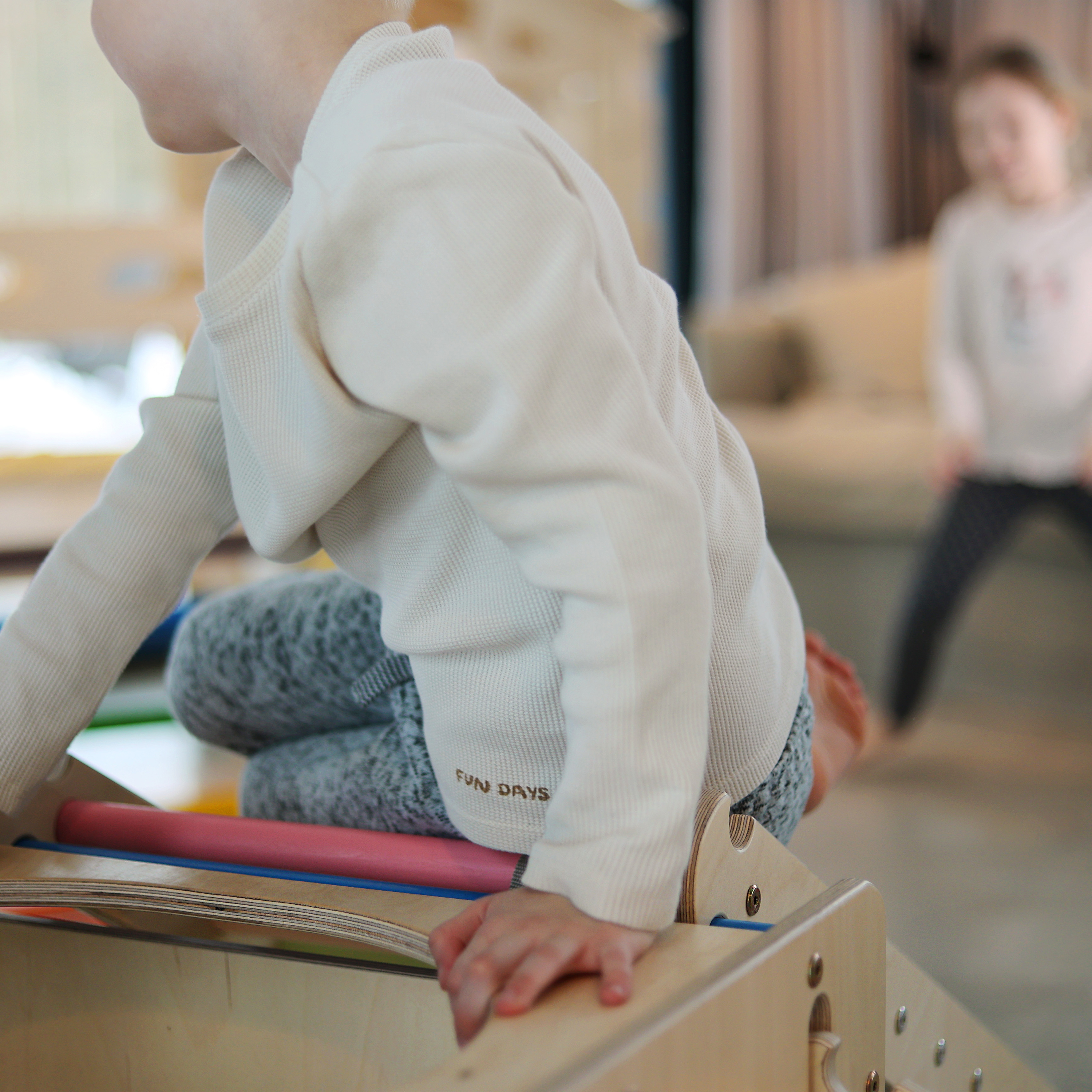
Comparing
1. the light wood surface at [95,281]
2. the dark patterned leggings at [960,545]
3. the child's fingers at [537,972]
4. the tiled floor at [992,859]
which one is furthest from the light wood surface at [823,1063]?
the light wood surface at [95,281]

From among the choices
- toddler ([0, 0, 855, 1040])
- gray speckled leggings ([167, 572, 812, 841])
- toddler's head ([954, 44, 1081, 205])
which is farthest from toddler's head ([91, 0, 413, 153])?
toddler's head ([954, 44, 1081, 205])

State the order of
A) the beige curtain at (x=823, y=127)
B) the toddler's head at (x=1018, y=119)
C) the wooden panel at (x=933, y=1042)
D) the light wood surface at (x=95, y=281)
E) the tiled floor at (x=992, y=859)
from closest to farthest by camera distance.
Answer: the wooden panel at (x=933, y=1042) → the tiled floor at (x=992, y=859) → the toddler's head at (x=1018, y=119) → the light wood surface at (x=95, y=281) → the beige curtain at (x=823, y=127)

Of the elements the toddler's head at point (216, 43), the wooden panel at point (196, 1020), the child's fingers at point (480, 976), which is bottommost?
the wooden panel at point (196, 1020)

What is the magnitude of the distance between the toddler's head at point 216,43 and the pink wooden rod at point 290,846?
329mm

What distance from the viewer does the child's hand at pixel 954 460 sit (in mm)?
1707

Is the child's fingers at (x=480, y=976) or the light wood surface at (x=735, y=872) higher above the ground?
the child's fingers at (x=480, y=976)

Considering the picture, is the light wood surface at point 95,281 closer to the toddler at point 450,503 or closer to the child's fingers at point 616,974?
the toddler at point 450,503

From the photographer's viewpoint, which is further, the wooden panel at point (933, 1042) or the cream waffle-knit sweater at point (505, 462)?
the wooden panel at point (933, 1042)

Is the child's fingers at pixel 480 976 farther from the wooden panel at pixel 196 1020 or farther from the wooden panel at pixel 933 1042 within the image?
the wooden panel at pixel 933 1042

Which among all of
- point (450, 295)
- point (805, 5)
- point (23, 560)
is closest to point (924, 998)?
point (450, 295)

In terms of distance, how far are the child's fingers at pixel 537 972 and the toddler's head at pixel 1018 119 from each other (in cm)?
150

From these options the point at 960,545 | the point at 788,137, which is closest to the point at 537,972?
the point at 960,545

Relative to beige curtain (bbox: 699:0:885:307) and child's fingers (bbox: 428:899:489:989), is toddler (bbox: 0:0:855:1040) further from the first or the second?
beige curtain (bbox: 699:0:885:307)

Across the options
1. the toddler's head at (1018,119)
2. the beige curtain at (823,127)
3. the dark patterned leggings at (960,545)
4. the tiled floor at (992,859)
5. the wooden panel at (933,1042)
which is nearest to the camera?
the wooden panel at (933,1042)
